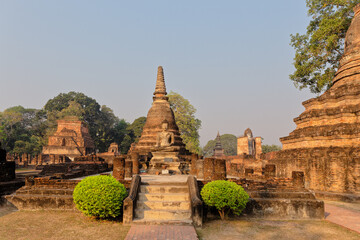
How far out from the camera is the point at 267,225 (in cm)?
→ 716

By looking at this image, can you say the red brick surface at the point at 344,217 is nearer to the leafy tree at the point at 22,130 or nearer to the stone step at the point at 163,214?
the stone step at the point at 163,214

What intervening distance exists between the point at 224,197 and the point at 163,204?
5.94 feet

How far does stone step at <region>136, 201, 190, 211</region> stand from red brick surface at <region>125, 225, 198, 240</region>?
960mm

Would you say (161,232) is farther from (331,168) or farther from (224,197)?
(331,168)

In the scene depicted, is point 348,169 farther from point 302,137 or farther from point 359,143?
point 302,137

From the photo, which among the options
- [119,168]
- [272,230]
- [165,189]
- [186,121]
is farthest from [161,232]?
[186,121]

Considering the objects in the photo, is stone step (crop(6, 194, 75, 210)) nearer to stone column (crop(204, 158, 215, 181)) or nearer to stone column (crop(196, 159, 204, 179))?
stone column (crop(204, 158, 215, 181))

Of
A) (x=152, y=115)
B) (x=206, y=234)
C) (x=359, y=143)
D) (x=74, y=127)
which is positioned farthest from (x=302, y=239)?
(x=74, y=127)

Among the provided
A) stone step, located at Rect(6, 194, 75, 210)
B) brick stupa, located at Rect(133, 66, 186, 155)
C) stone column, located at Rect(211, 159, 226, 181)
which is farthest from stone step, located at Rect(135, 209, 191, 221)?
brick stupa, located at Rect(133, 66, 186, 155)

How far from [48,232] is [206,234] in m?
3.69

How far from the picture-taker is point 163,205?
305 inches

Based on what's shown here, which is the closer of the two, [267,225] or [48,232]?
[48,232]

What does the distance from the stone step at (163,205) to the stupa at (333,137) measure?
22.0 ft

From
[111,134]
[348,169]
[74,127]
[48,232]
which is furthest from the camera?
[111,134]
